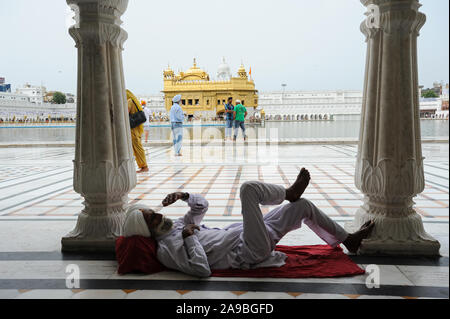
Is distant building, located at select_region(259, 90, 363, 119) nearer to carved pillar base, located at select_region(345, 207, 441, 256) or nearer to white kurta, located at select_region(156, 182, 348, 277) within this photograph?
carved pillar base, located at select_region(345, 207, 441, 256)

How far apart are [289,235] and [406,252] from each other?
0.61 m

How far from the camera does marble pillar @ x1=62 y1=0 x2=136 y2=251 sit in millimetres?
1891

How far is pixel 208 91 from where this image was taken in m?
32.9

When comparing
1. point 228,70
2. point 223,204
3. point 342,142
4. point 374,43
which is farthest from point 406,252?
point 228,70

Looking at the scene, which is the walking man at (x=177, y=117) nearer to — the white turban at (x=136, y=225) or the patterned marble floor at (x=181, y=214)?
the patterned marble floor at (x=181, y=214)

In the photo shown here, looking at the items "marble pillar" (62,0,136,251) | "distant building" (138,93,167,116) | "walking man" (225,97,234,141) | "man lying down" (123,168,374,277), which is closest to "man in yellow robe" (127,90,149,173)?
"marble pillar" (62,0,136,251)

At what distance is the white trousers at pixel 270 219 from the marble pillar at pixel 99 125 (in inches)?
31.3

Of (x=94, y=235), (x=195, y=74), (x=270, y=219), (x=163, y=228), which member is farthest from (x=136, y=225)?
(x=195, y=74)

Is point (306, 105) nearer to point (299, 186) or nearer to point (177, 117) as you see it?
point (177, 117)

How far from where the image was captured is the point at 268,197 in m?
1.57

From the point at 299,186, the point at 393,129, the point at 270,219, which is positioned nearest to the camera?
the point at 299,186

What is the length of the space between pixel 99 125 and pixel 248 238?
982mm

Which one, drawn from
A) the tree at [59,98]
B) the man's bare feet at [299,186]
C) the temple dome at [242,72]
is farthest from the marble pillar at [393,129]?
the tree at [59,98]
